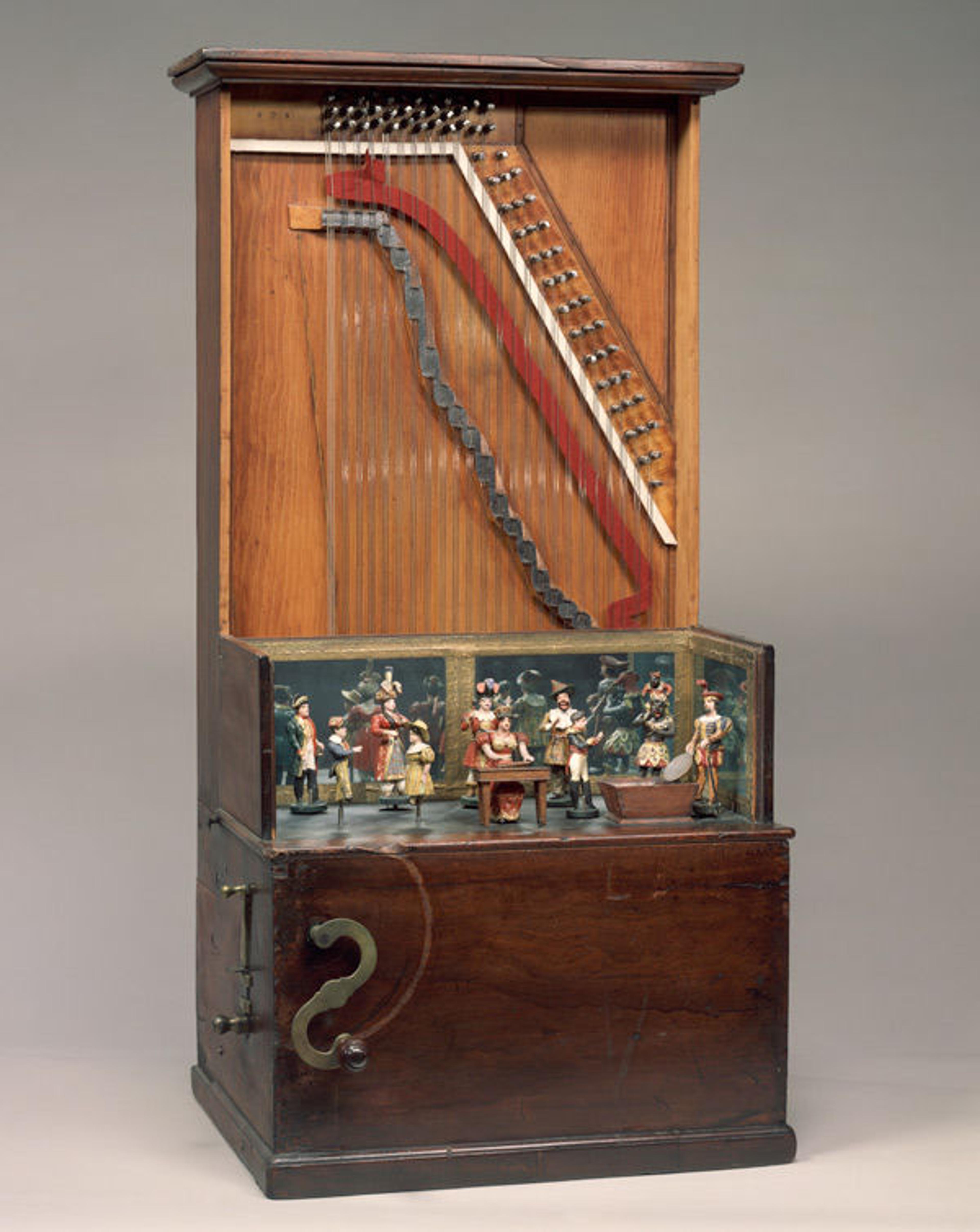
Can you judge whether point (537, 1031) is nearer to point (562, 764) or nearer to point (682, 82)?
point (562, 764)

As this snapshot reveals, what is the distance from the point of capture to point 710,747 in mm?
7297

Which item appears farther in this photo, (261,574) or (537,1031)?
(261,574)

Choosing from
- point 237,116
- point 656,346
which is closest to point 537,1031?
point 656,346

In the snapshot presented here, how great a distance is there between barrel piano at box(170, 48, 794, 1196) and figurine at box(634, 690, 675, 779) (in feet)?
0.29

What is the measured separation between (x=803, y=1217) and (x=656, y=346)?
2444 millimetres

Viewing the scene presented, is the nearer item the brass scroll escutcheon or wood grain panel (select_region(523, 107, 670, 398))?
the brass scroll escutcheon

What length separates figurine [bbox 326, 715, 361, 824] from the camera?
7270 mm

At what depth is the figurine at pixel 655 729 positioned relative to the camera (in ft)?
24.7

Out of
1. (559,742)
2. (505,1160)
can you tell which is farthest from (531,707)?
(505,1160)

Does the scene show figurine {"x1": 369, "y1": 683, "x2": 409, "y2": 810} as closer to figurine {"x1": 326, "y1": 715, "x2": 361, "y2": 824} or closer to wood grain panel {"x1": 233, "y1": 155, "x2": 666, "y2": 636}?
figurine {"x1": 326, "y1": 715, "x2": 361, "y2": 824}

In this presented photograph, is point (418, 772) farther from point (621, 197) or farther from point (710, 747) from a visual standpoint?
point (621, 197)

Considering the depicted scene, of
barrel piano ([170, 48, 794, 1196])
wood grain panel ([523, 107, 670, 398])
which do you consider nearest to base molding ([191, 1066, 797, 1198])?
barrel piano ([170, 48, 794, 1196])

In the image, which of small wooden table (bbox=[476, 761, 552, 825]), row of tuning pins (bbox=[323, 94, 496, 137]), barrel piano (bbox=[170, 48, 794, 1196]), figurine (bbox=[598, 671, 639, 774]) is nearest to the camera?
barrel piano (bbox=[170, 48, 794, 1196])

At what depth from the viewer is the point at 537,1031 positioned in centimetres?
690
